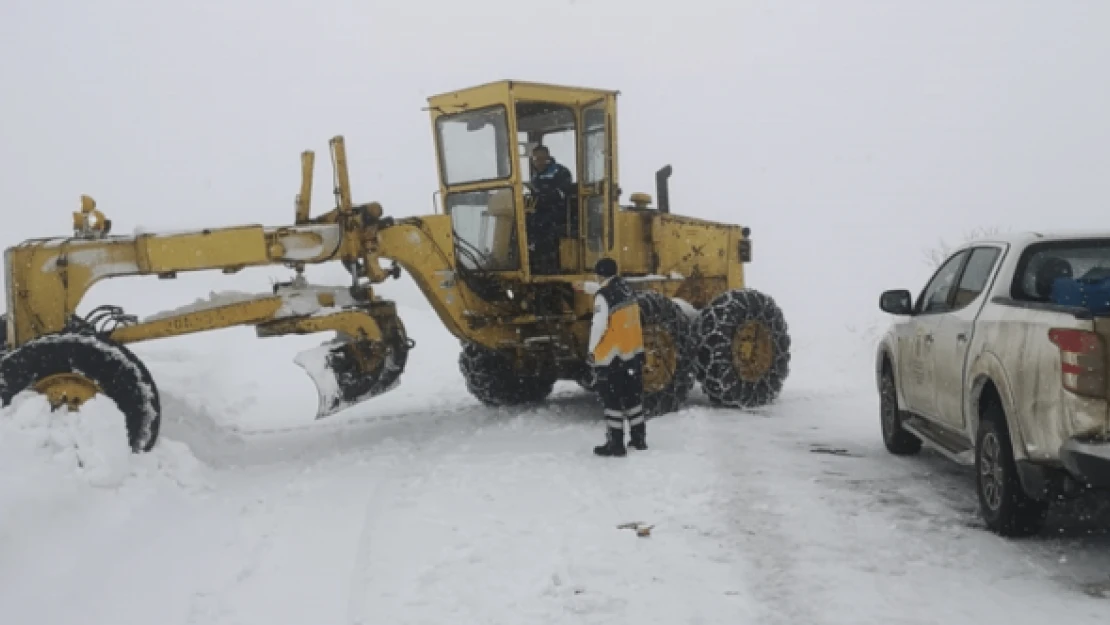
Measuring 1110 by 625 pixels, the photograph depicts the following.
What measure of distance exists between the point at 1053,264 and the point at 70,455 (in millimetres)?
5952

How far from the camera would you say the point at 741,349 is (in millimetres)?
11094

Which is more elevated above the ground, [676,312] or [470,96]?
[470,96]

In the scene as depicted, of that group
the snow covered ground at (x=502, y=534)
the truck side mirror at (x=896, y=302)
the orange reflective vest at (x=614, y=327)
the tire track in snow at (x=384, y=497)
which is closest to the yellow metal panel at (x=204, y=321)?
the snow covered ground at (x=502, y=534)

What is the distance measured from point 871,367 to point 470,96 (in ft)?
27.5

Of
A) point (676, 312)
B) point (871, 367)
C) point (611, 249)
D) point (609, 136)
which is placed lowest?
point (871, 367)

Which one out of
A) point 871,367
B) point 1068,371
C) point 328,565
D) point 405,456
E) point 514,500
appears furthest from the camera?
point 871,367

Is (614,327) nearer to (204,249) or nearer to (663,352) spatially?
(663,352)

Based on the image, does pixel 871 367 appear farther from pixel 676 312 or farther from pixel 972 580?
pixel 972 580

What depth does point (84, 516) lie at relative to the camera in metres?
5.88

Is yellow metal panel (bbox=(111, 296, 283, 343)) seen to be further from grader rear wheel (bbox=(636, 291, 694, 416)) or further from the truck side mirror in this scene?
the truck side mirror

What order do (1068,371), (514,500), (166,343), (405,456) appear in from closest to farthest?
1. (1068,371)
2. (514,500)
3. (405,456)
4. (166,343)

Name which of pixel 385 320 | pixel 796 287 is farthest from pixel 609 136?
pixel 796 287

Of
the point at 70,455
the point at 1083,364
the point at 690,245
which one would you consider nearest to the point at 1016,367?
the point at 1083,364

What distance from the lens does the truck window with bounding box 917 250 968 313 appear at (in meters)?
7.15
